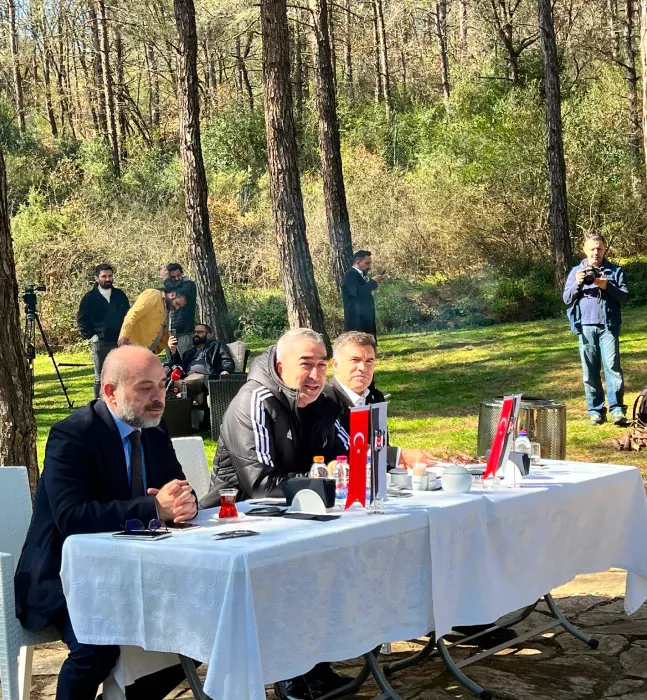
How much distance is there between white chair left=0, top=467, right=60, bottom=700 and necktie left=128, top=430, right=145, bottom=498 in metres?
0.48

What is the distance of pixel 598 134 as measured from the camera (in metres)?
24.5

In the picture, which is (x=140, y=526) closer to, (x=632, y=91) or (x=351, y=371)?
(x=351, y=371)

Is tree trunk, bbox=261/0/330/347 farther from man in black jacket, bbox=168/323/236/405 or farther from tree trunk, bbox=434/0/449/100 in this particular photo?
tree trunk, bbox=434/0/449/100

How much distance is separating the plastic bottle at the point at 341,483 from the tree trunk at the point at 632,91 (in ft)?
72.0

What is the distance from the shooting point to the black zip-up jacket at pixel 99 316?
13344 mm

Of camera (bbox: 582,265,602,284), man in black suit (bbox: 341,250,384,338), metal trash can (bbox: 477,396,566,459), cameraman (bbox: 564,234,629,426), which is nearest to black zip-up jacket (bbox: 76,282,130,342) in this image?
man in black suit (bbox: 341,250,384,338)

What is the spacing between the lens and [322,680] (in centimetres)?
423

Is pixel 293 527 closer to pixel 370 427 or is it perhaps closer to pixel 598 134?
pixel 370 427

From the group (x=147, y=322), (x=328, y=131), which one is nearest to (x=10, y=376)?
(x=147, y=322)

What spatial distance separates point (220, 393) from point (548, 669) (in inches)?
268

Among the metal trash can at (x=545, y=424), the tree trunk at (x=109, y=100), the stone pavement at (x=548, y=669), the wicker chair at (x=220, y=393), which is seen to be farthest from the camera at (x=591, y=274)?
the tree trunk at (x=109, y=100)

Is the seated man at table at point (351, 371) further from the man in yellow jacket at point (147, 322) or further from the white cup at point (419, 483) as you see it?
the man in yellow jacket at point (147, 322)

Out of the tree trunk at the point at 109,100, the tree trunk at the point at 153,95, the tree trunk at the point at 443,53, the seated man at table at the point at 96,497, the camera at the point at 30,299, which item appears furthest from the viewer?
the tree trunk at the point at 153,95

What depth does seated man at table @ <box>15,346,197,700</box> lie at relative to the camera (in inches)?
138
